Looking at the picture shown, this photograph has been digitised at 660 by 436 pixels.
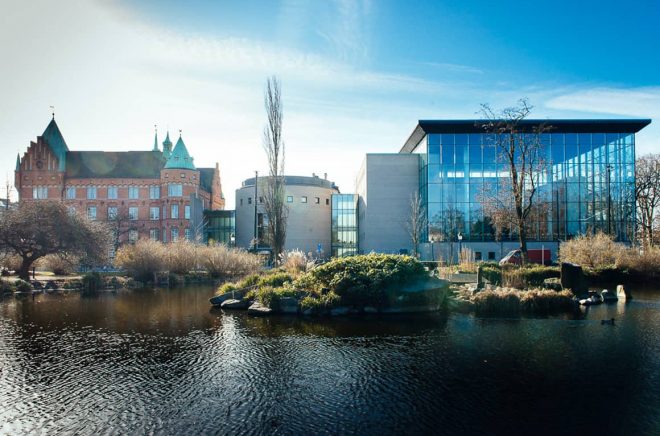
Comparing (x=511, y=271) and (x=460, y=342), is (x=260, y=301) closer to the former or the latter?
(x=460, y=342)

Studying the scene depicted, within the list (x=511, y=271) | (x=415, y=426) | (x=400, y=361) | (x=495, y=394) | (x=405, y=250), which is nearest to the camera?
(x=415, y=426)

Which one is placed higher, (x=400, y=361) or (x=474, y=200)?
(x=474, y=200)

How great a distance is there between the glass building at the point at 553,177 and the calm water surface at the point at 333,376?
26.2 m

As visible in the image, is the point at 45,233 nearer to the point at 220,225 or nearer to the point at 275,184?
the point at 275,184

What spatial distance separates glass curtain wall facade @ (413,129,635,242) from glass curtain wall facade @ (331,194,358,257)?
45.0 ft

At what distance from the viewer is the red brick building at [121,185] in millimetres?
56344

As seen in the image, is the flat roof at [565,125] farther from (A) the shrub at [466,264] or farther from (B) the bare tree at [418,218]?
(A) the shrub at [466,264]

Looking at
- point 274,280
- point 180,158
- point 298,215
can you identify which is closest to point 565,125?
point 298,215

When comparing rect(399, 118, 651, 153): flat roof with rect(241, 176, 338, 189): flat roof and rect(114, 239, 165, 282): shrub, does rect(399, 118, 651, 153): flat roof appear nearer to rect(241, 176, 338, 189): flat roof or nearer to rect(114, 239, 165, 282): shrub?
rect(241, 176, 338, 189): flat roof

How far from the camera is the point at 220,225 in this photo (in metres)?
57.9

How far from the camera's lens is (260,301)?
16.9m

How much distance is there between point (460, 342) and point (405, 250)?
31.8 m

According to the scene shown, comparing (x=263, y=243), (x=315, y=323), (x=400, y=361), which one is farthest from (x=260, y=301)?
(x=263, y=243)

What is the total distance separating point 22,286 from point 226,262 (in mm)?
11886
